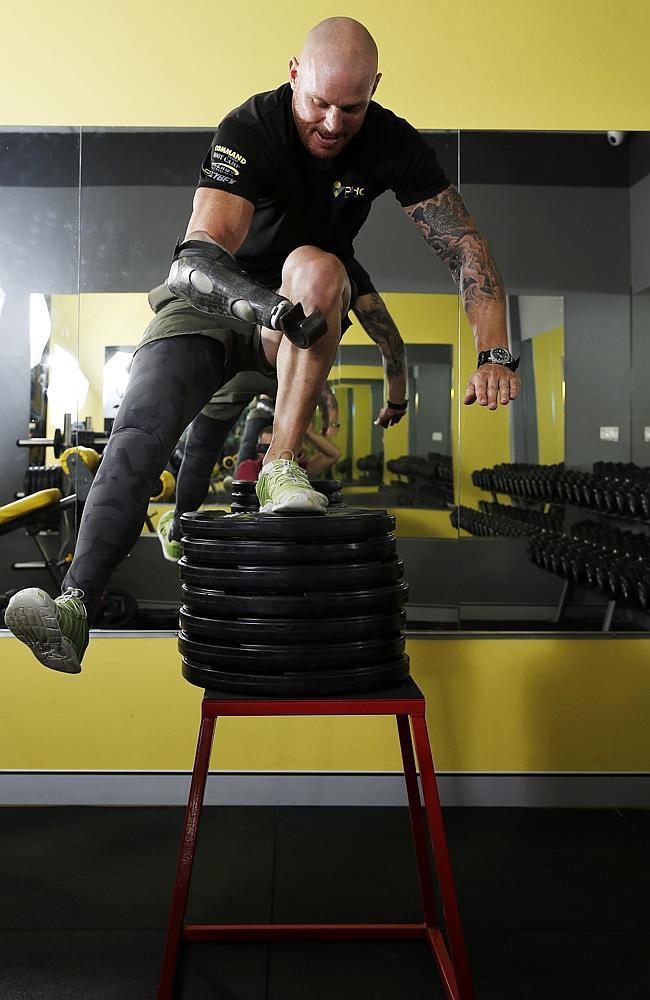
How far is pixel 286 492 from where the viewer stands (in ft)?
5.81

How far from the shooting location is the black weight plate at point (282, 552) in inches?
65.6

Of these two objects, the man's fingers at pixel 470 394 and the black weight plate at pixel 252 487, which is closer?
the man's fingers at pixel 470 394

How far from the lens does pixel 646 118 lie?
9.31ft

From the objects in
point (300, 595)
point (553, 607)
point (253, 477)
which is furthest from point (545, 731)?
point (300, 595)

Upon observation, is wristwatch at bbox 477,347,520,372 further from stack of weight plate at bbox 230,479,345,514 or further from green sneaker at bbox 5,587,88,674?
green sneaker at bbox 5,587,88,674

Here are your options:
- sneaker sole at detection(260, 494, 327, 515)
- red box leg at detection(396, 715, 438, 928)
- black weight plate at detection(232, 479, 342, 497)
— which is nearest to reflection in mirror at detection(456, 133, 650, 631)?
black weight plate at detection(232, 479, 342, 497)

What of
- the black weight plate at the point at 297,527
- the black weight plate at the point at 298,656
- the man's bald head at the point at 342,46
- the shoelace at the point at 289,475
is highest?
the man's bald head at the point at 342,46

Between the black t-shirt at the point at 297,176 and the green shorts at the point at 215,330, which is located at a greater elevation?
the black t-shirt at the point at 297,176

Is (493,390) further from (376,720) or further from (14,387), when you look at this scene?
(14,387)

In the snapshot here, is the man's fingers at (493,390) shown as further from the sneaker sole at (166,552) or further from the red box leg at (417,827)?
the sneaker sole at (166,552)

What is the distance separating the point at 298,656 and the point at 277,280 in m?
0.87

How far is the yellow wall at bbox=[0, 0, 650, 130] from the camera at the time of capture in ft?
9.12

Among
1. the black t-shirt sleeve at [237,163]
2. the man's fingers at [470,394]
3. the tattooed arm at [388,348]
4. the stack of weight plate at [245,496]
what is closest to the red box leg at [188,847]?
the stack of weight plate at [245,496]

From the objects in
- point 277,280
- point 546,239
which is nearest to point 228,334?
point 277,280
